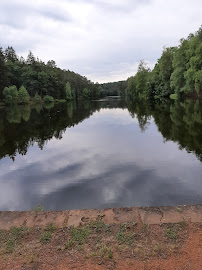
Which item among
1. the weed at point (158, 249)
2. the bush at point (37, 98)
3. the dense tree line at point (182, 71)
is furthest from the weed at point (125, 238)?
the bush at point (37, 98)

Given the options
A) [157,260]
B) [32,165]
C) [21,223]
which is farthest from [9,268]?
[32,165]

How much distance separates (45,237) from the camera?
4719mm

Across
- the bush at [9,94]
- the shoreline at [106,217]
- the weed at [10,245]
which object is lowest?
the shoreline at [106,217]

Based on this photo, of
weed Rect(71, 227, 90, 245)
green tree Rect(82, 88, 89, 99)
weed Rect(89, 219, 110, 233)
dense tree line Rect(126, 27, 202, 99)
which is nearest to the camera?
weed Rect(71, 227, 90, 245)

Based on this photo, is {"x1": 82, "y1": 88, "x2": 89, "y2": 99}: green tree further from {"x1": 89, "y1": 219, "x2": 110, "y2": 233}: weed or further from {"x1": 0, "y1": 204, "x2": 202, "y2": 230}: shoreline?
{"x1": 89, "y1": 219, "x2": 110, "y2": 233}: weed

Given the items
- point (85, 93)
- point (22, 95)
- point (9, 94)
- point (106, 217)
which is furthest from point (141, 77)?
point (106, 217)

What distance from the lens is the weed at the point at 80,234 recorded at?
455cm

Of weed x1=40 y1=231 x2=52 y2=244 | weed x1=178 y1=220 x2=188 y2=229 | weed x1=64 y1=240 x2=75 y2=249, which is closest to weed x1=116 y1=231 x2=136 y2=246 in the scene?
weed x1=64 y1=240 x2=75 y2=249

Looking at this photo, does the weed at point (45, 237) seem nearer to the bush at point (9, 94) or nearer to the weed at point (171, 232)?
the weed at point (171, 232)

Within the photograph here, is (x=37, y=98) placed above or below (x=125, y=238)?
above

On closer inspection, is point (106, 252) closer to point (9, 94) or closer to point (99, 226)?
point (99, 226)

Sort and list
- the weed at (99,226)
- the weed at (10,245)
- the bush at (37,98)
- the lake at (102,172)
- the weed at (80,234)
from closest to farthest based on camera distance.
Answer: the weed at (10,245) → the weed at (80,234) → the weed at (99,226) → the lake at (102,172) → the bush at (37,98)

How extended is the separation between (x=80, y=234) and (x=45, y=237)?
0.76 metres

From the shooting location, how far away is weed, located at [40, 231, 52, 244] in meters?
4.64
